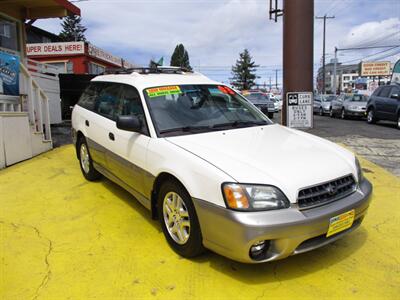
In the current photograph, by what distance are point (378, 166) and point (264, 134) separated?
3871 millimetres

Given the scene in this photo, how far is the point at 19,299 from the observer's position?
3059mm

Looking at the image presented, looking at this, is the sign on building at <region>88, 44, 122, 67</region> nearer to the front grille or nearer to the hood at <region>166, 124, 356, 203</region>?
the hood at <region>166, 124, 356, 203</region>

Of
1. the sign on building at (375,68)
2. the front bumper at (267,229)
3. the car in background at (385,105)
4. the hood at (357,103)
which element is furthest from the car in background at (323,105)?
the sign on building at (375,68)

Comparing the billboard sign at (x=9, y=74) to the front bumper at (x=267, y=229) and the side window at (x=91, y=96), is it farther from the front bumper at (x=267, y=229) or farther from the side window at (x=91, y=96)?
the front bumper at (x=267, y=229)

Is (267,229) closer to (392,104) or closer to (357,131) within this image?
(357,131)

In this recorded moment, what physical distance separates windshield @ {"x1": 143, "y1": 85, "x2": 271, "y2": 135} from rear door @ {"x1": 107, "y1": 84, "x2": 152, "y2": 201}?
7.2 inches

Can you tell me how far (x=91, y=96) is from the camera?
599 cm

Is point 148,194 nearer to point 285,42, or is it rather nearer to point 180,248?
point 180,248

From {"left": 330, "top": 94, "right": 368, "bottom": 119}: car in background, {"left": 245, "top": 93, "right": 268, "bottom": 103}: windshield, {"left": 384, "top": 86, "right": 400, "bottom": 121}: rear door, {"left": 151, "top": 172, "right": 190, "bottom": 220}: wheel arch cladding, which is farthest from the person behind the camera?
{"left": 245, "top": 93, "right": 268, "bottom": 103}: windshield

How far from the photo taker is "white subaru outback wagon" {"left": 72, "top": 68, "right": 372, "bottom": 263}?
9.80 ft

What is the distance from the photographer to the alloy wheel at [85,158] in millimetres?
6012

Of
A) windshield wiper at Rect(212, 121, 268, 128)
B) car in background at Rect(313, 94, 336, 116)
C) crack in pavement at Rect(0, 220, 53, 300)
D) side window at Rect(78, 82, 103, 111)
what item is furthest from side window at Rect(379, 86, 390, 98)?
crack in pavement at Rect(0, 220, 53, 300)

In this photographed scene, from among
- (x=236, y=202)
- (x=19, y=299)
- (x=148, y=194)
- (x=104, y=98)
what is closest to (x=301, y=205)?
(x=236, y=202)

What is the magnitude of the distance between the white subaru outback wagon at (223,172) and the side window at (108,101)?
0.03 m
